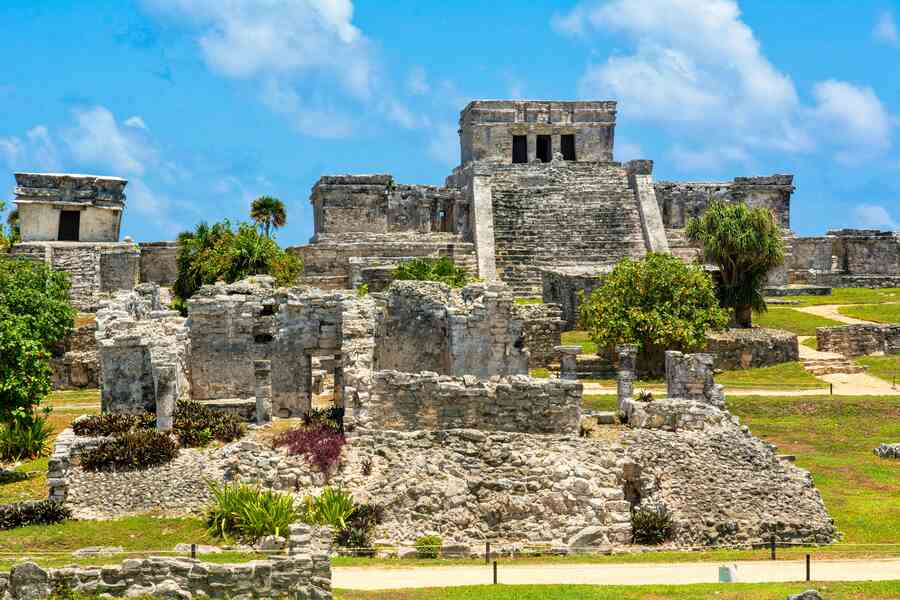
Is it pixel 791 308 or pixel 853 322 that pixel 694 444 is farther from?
pixel 791 308

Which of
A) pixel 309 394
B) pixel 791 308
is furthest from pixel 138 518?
pixel 791 308

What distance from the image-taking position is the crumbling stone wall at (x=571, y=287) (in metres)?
47.4

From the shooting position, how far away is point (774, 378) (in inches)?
1604

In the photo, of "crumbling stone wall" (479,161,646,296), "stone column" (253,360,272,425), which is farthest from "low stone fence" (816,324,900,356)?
"stone column" (253,360,272,425)

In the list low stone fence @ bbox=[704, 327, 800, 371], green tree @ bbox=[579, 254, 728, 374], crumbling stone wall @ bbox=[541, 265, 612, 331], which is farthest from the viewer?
crumbling stone wall @ bbox=[541, 265, 612, 331]

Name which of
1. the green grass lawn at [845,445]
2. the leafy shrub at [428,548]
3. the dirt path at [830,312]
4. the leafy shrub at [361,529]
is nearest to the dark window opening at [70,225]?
the green grass lawn at [845,445]

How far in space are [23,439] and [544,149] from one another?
45048 mm

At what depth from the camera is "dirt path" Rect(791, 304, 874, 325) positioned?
50.3m

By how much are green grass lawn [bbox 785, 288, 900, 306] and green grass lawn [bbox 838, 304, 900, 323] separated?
2.71m

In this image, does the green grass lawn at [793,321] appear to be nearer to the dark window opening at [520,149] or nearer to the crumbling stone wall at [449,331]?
the dark window opening at [520,149]

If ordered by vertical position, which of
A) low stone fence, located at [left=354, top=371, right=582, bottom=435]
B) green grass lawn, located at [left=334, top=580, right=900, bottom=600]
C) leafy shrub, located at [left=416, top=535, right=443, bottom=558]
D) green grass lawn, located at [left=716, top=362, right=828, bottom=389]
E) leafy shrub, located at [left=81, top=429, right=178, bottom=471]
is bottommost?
green grass lawn, located at [left=334, top=580, right=900, bottom=600]

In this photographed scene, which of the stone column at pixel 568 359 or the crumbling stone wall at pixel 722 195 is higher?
the crumbling stone wall at pixel 722 195

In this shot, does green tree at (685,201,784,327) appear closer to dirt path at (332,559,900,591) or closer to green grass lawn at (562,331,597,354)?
green grass lawn at (562,331,597,354)

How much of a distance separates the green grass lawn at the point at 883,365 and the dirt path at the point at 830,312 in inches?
141
